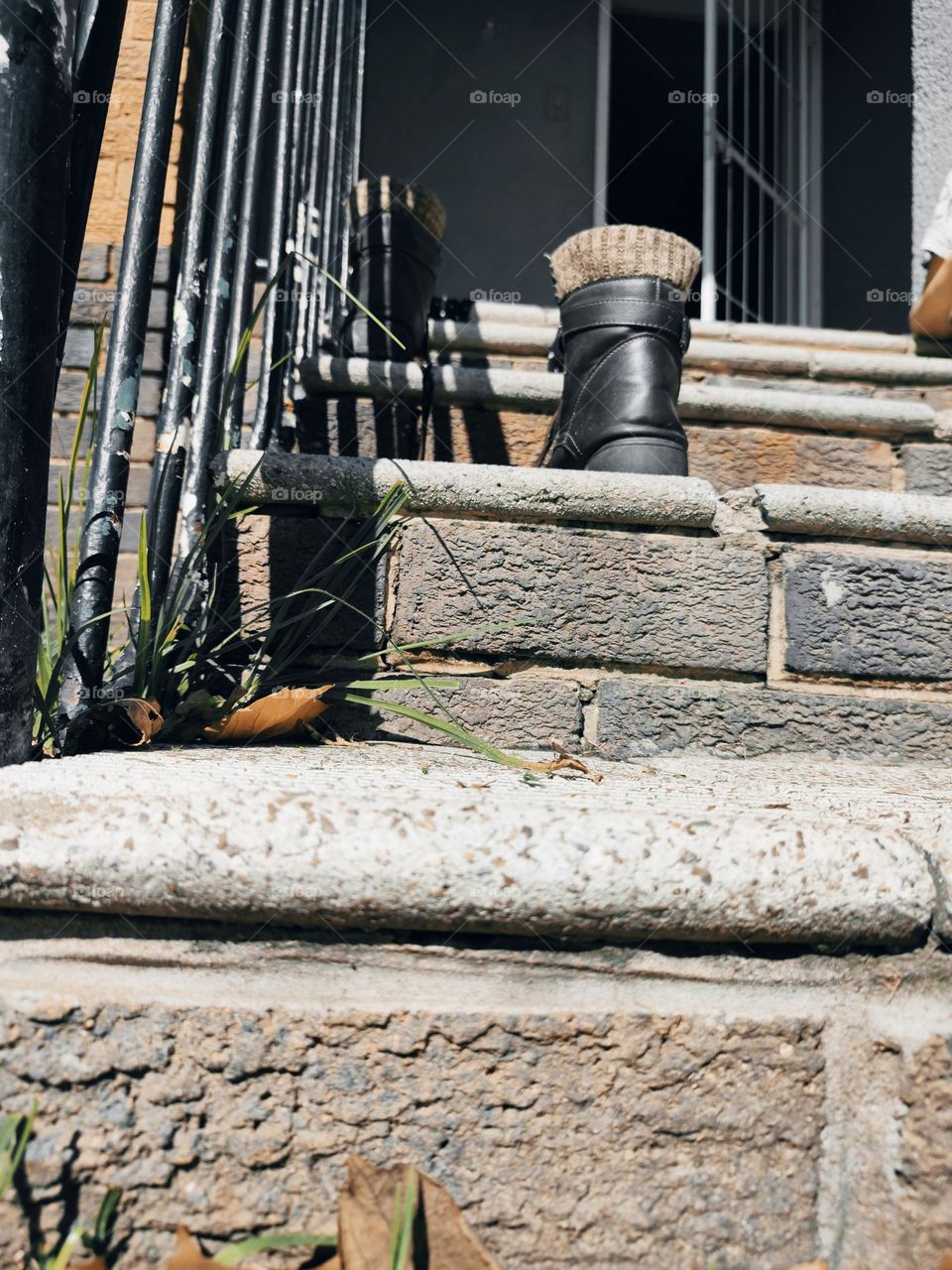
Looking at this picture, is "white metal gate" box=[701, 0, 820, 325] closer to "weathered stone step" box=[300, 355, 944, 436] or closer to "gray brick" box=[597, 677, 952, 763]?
"weathered stone step" box=[300, 355, 944, 436]

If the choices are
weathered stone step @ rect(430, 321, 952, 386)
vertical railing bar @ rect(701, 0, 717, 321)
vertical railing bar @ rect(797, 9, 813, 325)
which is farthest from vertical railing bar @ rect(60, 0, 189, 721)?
vertical railing bar @ rect(797, 9, 813, 325)

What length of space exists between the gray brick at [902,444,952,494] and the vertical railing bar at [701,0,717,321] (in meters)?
2.24

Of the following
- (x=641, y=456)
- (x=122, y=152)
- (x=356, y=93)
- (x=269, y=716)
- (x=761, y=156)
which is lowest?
(x=269, y=716)

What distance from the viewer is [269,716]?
116 cm

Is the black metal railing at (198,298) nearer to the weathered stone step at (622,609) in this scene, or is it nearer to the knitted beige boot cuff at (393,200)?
the weathered stone step at (622,609)

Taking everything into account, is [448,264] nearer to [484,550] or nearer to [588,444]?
[588,444]

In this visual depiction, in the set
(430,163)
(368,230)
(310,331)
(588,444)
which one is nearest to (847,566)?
(588,444)

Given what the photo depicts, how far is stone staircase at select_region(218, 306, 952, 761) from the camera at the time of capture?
1.33 metres

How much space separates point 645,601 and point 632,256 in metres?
0.86

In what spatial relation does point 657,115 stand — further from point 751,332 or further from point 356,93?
point 751,332

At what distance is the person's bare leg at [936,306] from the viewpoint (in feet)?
8.33

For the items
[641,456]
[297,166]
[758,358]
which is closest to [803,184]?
[758,358]

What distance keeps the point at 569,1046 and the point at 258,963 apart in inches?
8.9

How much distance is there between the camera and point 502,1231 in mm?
679
